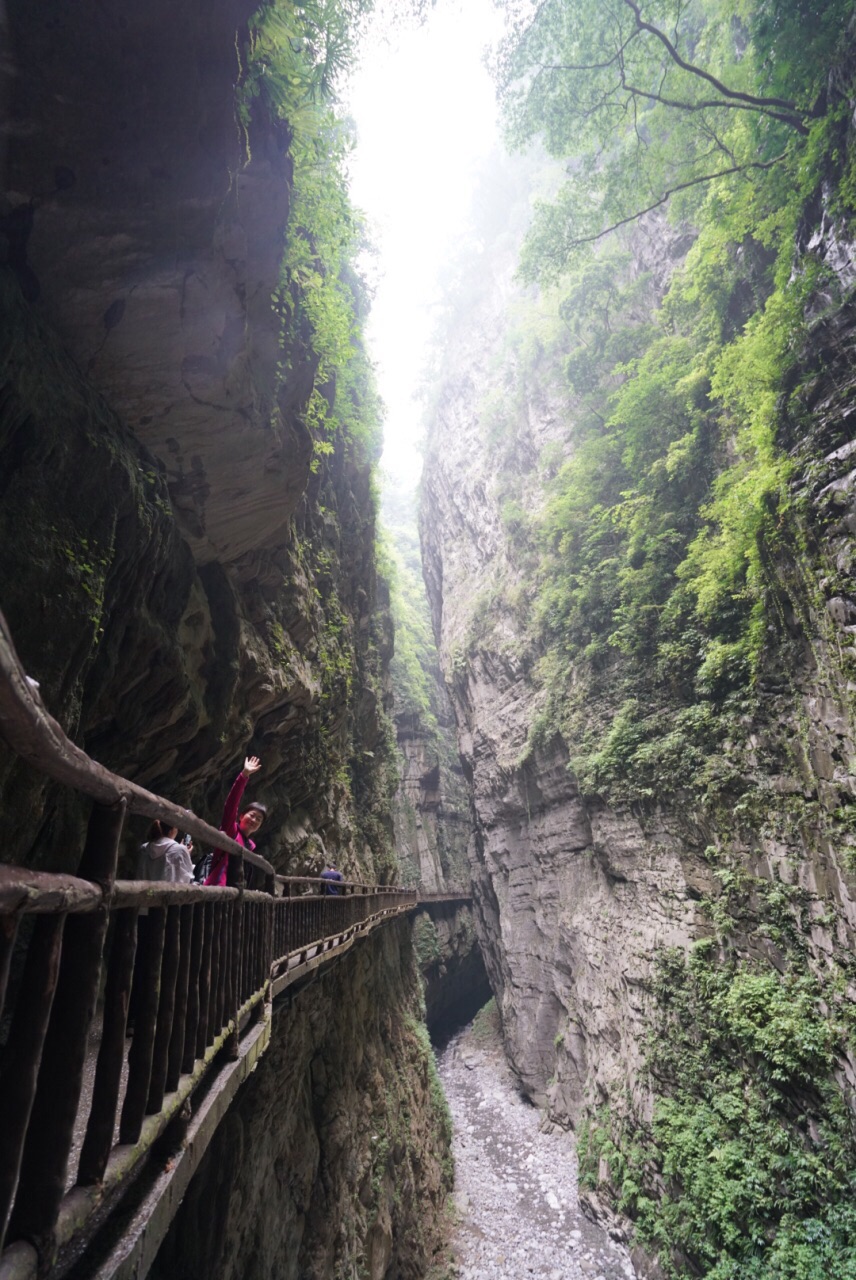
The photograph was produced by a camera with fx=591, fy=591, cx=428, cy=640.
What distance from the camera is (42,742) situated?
1137 millimetres

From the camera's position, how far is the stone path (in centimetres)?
1016

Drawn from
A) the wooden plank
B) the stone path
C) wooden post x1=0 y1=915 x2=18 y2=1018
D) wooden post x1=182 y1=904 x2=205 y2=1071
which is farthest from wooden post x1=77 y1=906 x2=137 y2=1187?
the stone path

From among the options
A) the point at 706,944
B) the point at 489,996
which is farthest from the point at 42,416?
the point at 489,996

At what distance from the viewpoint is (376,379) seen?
17719 millimetres

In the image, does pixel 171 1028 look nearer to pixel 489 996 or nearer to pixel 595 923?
pixel 595 923

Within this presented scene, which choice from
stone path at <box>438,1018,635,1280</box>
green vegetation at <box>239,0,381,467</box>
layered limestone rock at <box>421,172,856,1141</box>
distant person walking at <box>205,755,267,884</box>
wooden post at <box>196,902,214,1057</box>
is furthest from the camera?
stone path at <box>438,1018,635,1280</box>

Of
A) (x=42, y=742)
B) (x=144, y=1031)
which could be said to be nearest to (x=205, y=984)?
(x=144, y=1031)

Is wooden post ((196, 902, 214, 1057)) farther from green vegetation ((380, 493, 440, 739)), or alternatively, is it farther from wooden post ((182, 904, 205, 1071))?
green vegetation ((380, 493, 440, 739))

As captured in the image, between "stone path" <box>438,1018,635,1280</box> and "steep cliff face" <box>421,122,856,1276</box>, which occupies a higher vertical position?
"steep cliff face" <box>421,122,856,1276</box>

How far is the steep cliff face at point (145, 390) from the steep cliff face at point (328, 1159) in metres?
2.93

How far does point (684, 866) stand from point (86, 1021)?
12201mm

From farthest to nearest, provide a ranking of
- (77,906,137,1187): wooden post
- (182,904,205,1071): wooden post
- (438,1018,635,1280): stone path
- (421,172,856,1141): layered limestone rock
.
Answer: (438,1018,635,1280): stone path → (421,172,856,1141): layered limestone rock → (182,904,205,1071): wooden post → (77,906,137,1187): wooden post

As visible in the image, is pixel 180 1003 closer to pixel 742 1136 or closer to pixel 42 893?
pixel 42 893

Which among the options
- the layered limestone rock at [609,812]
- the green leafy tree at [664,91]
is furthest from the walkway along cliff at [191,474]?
the green leafy tree at [664,91]
